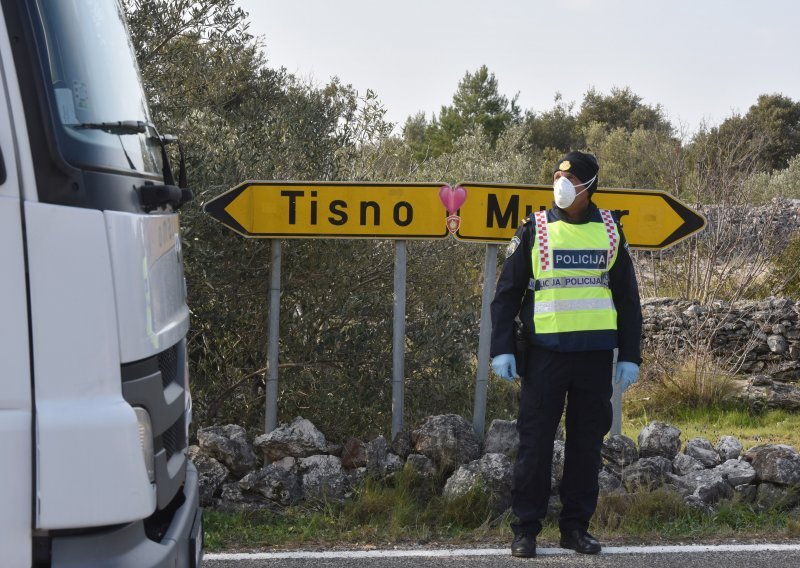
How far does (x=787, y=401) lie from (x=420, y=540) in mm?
6104

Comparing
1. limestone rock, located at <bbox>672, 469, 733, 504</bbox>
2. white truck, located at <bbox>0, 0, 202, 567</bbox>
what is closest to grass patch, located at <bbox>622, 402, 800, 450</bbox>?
limestone rock, located at <bbox>672, 469, 733, 504</bbox>

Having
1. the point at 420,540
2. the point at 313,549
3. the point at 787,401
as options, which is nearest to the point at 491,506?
the point at 420,540

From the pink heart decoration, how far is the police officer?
3.70ft

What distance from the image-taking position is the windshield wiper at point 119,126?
97.0 inches

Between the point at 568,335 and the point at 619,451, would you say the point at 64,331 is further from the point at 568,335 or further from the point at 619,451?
the point at 619,451

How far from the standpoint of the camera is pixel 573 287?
4.48 meters

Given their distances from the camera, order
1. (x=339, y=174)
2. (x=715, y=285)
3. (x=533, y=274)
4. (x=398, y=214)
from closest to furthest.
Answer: (x=533, y=274)
(x=398, y=214)
(x=339, y=174)
(x=715, y=285)

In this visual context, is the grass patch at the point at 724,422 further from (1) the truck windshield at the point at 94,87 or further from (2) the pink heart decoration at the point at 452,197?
(1) the truck windshield at the point at 94,87

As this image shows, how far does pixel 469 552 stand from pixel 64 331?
282 centimetres

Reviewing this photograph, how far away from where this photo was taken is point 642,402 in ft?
31.4

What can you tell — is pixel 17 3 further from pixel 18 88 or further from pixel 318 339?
pixel 318 339

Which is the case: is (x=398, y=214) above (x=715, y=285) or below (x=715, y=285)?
above

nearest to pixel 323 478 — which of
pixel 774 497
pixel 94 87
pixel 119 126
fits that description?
pixel 774 497

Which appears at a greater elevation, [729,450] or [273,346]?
[273,346]
